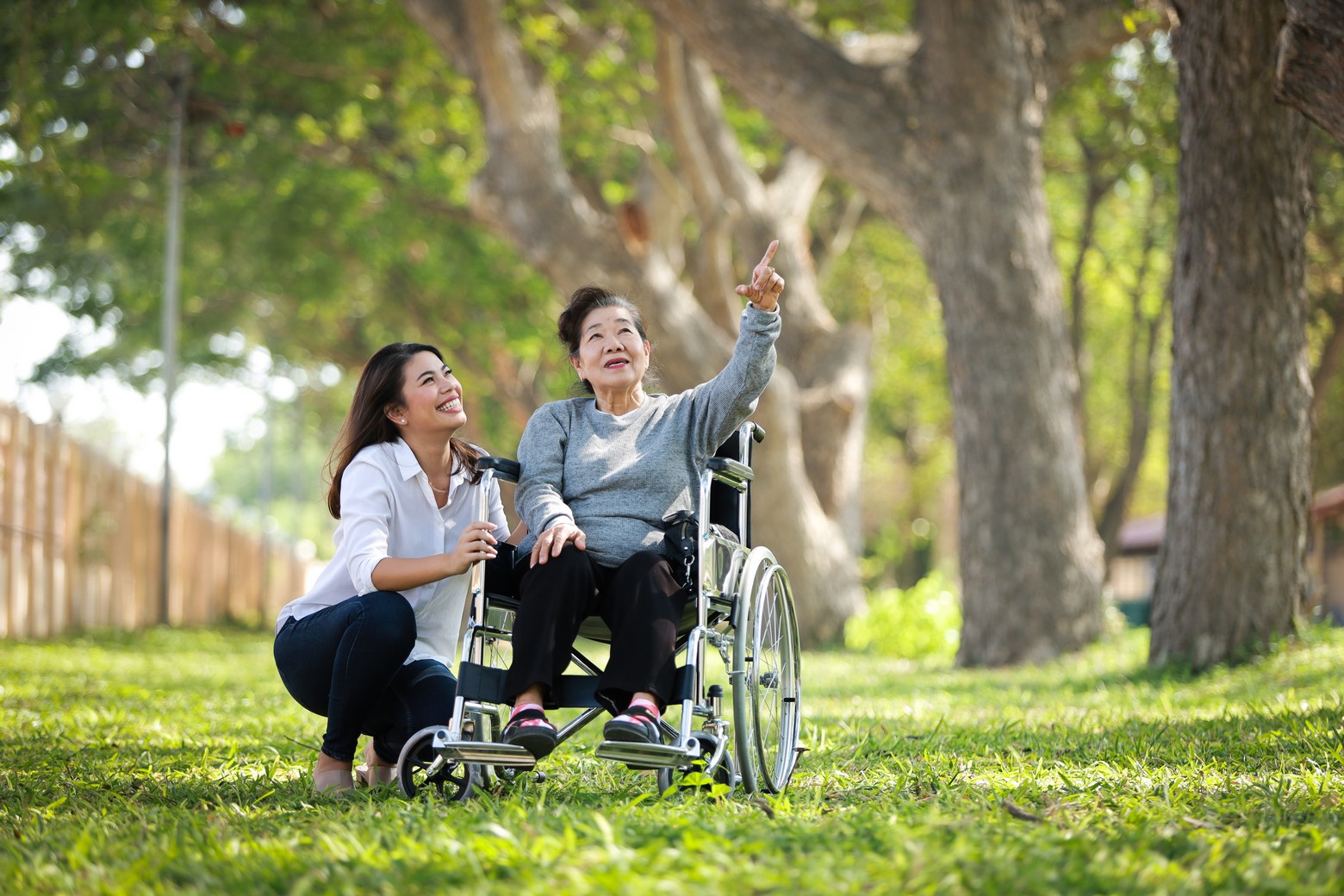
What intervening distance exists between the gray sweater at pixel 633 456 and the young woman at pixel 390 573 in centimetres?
20

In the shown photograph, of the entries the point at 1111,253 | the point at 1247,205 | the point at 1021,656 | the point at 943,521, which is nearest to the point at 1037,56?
the point at 1247,205

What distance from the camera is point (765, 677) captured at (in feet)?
12.6

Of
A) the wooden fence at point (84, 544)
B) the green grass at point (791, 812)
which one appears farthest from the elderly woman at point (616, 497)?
the wooden fence at point (84, 544)

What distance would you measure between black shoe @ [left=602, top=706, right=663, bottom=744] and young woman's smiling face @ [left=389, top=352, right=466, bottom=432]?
1189 millimetres

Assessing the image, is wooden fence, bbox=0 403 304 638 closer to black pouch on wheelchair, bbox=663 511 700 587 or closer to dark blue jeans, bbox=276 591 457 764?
dark blue jeans, bbox=276 591 457 764

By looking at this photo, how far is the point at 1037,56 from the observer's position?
9562mm

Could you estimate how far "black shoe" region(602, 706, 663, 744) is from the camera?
327cm

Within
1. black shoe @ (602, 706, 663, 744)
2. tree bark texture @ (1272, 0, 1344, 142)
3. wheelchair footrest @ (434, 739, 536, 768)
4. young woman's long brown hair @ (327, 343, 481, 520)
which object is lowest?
wheelchair footrest @ (434, 739, 536, 768)

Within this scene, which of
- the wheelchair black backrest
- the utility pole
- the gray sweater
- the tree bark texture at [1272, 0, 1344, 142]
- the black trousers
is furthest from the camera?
the utility pole

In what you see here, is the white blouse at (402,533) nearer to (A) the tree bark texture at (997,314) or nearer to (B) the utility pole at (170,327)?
(A) the tree bark texture at (997,314)

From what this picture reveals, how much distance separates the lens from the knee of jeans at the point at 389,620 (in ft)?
12.3

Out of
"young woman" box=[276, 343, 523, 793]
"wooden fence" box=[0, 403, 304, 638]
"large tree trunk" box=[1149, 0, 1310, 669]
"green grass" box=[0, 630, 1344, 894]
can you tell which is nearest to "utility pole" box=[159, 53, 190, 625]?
"wooden fence" box=[0, 403, 304, 638]

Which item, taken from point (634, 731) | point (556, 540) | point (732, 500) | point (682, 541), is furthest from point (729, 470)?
point (634, 731)

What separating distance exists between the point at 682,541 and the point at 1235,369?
14.5 feet
